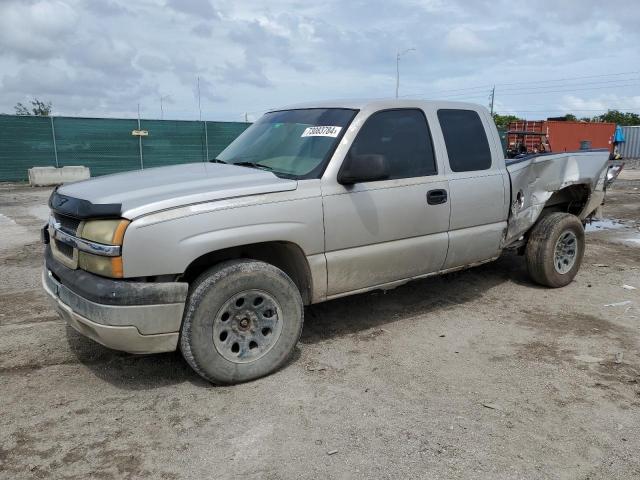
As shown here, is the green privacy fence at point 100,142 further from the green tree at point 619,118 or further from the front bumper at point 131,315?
the green tree at point 619,118

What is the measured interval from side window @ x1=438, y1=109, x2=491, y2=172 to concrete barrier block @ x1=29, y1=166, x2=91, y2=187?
639 inches

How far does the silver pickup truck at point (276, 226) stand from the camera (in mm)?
3123

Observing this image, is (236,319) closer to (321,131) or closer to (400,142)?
(321,131)

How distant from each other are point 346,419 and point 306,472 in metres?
0.54

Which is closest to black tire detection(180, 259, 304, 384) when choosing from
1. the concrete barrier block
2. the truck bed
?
the truck bed

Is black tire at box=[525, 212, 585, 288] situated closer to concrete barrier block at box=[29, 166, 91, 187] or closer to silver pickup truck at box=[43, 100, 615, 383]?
silver pickup truck at box=[43, 100, 615, 383]

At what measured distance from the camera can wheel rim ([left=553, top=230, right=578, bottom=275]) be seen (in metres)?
5.69

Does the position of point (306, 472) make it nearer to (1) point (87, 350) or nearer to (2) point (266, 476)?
(2) point (266, 476)

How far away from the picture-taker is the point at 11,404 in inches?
128

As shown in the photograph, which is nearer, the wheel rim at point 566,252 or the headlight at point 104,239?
the headlight at point 104,239

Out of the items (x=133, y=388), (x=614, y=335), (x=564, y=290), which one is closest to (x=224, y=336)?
(x=133, y=388)

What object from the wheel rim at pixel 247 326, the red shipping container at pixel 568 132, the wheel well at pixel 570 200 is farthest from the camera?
the red shipping container at pixel 568 132

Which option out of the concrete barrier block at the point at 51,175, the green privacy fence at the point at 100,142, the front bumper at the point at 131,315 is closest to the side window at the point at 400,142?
the front bumper at the point at 131,315

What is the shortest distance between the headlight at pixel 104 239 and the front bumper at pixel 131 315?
7 cm
